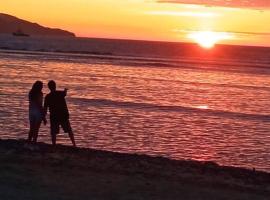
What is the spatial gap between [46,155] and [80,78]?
1309 inches

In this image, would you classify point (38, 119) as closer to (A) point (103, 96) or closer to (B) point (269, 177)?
(B) point (269, 177)

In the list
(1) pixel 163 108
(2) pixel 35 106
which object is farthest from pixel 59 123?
(1) pixel 163 108

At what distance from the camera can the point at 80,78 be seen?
45.6 m

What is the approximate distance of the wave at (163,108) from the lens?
2684 cm

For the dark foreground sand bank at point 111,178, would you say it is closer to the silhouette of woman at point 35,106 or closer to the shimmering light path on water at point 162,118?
the silhouette of woman at point 35,106

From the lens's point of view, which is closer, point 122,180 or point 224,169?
point 122,180

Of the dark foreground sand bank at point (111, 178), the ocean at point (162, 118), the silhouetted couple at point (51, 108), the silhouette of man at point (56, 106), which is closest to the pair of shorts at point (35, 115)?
the silhouetted couple at point (51, 108)

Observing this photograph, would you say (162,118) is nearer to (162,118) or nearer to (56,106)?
(162,118)

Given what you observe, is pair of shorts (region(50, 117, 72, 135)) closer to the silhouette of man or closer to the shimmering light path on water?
the silhouette of man

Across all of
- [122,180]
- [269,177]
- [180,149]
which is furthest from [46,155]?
[180,149]

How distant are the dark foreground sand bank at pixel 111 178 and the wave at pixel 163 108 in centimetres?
1407

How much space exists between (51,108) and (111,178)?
3.65 metres

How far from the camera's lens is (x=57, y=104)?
45.1ft

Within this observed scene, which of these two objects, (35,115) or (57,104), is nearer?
(57,104)
